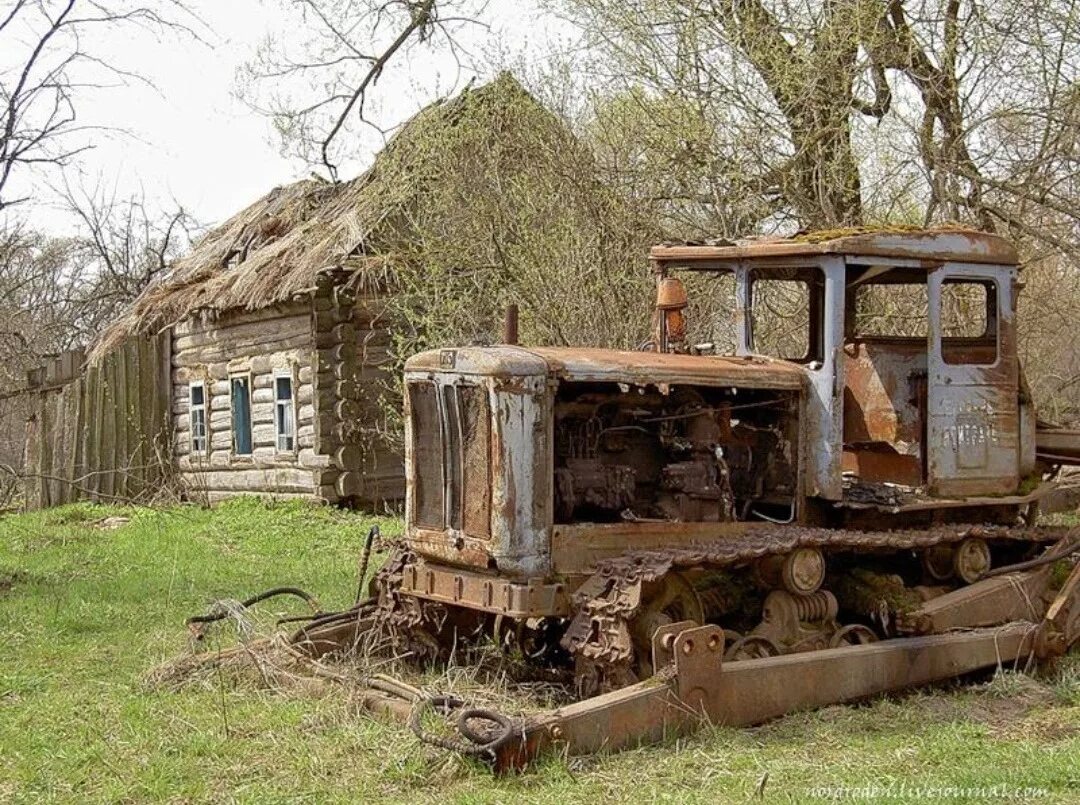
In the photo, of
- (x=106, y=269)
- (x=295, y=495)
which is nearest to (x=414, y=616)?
(x=295, y=495)

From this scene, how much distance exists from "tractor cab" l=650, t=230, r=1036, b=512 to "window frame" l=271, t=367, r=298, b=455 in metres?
9.76

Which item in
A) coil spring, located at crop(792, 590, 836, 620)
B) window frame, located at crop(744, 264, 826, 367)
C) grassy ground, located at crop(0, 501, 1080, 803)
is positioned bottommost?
grassy ground, located at crop(0, 501, 1080, 803)

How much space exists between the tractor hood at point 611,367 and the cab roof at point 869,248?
0.69 m

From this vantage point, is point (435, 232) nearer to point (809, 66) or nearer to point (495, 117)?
point (495, 117)

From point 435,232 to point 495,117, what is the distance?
4.66 feet

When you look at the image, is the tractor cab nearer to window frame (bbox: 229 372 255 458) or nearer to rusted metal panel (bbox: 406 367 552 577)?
rusted metal panel (bbox: 406 367 552 577)

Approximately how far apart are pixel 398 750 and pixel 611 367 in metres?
2.18

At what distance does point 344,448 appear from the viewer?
16656mm

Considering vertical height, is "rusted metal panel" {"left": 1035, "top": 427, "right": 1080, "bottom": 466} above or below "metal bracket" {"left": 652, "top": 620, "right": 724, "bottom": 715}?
above

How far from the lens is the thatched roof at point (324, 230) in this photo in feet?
47.2

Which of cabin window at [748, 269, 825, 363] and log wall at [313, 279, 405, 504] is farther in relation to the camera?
log wall at [313, 279, 405, 504]

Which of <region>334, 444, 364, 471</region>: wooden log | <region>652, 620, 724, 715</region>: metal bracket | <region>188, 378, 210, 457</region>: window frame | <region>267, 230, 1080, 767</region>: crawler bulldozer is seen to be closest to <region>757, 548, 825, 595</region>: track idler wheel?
<region>267, 230, 1080, 767</region>: crawler bulldozer

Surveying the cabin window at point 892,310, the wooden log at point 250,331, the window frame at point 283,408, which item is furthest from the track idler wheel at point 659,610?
the window frame at point 283,408

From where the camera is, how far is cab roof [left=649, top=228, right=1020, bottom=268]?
24.5 feet
